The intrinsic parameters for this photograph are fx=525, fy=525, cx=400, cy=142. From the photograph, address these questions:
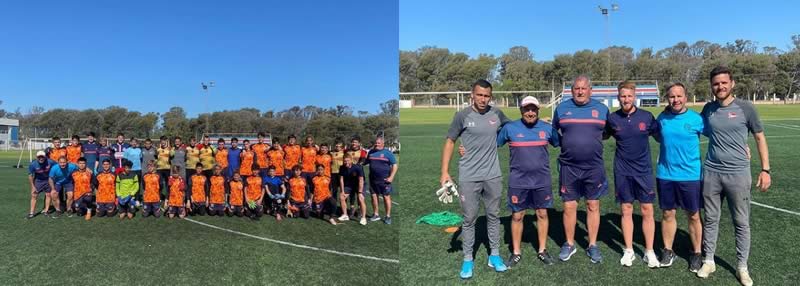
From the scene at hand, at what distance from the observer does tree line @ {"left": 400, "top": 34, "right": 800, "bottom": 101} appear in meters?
45.8

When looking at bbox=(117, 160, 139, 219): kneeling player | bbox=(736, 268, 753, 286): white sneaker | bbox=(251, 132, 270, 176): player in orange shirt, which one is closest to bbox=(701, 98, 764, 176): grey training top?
bbox=(736, 268, 753, 286): white sneaker

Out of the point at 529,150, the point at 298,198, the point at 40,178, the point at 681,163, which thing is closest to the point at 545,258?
the point at 529,150

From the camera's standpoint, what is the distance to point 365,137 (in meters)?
24.0

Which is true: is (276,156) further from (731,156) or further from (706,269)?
(731,156)

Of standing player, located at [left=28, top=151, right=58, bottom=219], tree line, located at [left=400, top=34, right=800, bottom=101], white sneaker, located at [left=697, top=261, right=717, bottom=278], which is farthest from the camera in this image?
tree line, located at [left=400, top=34, right=800, bottom=101]

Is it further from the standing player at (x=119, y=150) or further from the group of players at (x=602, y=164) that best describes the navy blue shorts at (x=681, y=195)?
the standing player at (x=119, y=150)

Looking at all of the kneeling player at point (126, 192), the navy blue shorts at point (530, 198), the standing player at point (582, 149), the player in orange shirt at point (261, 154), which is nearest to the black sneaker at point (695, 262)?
the standing player at point (582, 149)

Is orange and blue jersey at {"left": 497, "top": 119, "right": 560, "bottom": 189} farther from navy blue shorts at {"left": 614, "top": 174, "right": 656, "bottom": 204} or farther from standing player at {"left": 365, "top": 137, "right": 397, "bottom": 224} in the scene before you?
standing player at {"left": 365, "top": 137, "right": 397, "bottom": 224}

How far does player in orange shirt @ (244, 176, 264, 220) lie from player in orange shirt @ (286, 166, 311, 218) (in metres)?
0.41

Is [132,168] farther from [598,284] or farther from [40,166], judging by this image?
[598,284]

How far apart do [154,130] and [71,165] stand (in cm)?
3498

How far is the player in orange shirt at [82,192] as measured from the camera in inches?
302

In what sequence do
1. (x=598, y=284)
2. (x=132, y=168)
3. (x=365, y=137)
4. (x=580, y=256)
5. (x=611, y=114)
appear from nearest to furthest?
(x=598, y=284) < (x=611, y=114) < (x=580, y=256) < (x=132, y=168) < (x=365, y=137)

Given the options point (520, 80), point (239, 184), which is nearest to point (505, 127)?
point (239, 184)
